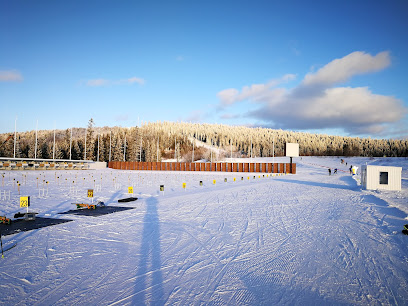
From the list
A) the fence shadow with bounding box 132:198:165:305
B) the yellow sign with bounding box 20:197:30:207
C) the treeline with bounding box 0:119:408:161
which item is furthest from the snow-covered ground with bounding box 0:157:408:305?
the treeline with bounding box 0:119:408:161

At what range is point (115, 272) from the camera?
618 centimetres

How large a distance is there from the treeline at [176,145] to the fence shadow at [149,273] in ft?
213

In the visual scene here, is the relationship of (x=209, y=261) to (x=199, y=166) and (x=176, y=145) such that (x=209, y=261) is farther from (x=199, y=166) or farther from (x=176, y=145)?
(x=176, y=145)

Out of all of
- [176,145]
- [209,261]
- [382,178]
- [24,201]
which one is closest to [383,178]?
[382,178]

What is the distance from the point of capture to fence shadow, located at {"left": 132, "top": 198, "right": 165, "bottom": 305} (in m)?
5.06

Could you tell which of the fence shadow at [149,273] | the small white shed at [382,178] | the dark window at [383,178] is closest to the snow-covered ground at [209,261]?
the fence shadow at [149,273]

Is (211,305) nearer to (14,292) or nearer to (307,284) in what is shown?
(307,284)

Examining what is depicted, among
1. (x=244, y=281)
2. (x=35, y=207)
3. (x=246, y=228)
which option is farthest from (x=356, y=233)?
(x=35, y=207)

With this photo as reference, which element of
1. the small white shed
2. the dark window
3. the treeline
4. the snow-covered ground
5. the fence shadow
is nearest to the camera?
the fence shadow

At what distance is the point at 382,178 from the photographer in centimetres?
2250

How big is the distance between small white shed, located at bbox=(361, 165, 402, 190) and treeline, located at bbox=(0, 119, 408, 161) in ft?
171

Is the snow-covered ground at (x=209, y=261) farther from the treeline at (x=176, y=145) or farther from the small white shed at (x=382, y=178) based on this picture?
the treeline at (x=176, y=145)

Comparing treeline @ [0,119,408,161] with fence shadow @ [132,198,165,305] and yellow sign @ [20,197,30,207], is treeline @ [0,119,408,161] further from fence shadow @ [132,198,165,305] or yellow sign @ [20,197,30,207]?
fence shadow @ [132,198,165,305]

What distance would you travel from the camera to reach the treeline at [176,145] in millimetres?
84625
